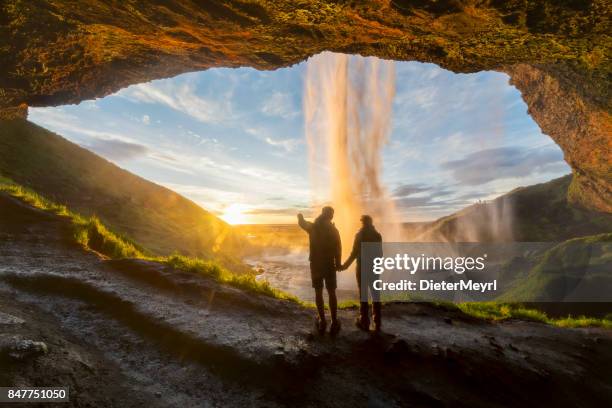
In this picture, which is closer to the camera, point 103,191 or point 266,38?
point 266,38

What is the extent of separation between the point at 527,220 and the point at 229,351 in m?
60.8

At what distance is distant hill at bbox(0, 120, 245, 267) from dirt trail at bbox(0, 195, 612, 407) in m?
21.6

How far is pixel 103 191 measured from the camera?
38.6 meters

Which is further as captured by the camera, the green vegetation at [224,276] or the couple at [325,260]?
the green vegetation at [224,276]

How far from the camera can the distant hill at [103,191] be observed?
32.5 metres

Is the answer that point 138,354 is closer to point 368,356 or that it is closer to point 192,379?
point 192,379

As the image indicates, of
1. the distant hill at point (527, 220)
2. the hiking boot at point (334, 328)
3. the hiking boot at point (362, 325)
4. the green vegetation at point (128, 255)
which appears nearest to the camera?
the hiking boot at point (334, 328)

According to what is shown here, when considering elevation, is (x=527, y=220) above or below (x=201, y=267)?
above

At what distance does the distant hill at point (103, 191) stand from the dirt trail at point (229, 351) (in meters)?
21.6

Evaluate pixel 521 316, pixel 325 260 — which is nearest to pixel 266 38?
pixel 325 260

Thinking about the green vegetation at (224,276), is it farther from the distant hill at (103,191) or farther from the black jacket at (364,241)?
the distant hill at (103,191)

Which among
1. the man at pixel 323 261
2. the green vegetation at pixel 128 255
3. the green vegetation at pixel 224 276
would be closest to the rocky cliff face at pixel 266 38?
the green vegetation at pixel 128 255

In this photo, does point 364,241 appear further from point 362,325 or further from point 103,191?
point 103,191

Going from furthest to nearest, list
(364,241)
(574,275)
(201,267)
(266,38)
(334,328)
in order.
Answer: (574,275), (201,267), (266,38), (364,241), (334,328)
